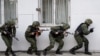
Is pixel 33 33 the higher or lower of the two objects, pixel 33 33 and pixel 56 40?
the higher

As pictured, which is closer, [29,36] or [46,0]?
[29,36]

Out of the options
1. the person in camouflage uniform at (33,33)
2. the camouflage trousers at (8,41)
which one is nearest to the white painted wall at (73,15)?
the person in camouflage uniform at (33,33)

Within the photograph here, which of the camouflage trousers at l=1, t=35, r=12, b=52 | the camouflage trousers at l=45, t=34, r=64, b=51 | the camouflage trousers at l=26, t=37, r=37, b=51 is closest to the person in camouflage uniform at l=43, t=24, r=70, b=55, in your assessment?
the camouflage trousers at l=45, t=34, r=64, b=51

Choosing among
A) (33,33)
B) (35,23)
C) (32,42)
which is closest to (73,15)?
(35,23)

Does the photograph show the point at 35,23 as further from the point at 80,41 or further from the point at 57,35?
the point at 80,41

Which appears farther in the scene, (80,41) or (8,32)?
(80,41)

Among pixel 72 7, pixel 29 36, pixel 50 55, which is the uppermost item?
pixel 72 7

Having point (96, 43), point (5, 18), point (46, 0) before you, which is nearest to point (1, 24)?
point (5, 18)

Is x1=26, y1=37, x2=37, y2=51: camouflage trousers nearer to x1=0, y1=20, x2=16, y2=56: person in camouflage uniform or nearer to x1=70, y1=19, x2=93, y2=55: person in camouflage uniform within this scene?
x1=0, y1=20, x2=16, y2=56: person in camouflage uniform

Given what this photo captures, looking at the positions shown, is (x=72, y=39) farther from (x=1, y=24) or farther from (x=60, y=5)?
(x=1, y=24)

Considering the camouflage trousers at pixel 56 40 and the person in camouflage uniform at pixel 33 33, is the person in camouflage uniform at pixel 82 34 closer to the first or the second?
the camouflage trousers at pixel 56 40

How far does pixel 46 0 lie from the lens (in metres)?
13.4

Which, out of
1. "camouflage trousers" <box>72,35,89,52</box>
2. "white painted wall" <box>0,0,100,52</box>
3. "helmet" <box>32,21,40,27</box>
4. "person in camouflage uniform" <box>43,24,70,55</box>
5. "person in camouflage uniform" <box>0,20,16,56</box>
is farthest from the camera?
"white painted wall" <box>0,0,100,52</box>

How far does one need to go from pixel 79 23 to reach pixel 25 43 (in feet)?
7.80
